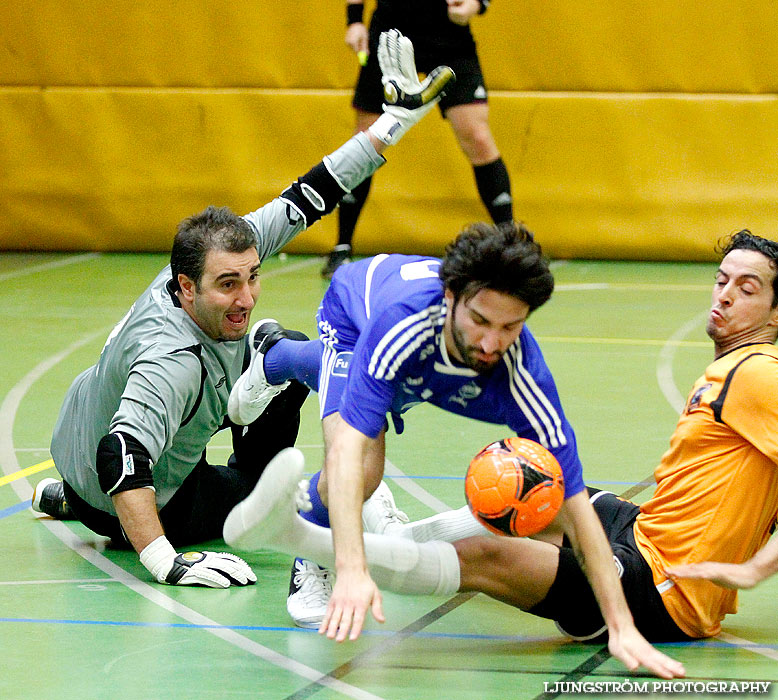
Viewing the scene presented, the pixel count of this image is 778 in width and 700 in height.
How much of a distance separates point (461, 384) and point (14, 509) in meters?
2.28

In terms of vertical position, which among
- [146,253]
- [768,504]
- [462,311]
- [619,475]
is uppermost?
[462,311]

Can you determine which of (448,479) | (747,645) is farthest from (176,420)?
(747,645)

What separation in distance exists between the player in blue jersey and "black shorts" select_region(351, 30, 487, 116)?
5.10 m

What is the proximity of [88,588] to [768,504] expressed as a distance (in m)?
2.18

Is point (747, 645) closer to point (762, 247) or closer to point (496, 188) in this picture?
point (762, 247)

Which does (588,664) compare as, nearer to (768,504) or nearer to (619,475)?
(768,504)

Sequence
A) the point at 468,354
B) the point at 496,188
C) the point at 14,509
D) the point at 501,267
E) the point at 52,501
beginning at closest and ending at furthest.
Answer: the point at 501,267 → the point at 468,354 → the point at 52,501 → the point at 14,509 → the point at 496,188

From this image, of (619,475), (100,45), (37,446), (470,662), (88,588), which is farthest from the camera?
(100,45)

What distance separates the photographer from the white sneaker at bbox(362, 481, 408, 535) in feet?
14.2

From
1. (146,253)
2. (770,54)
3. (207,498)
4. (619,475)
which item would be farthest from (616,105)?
(207,498)

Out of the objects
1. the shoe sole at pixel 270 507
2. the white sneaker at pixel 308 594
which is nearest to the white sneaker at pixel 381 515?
the white sneaker at pixel 308 594

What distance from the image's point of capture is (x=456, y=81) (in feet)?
28.5

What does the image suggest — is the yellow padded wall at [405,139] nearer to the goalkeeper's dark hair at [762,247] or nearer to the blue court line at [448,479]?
the blue court line at [448,479]

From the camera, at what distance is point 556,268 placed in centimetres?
1048
